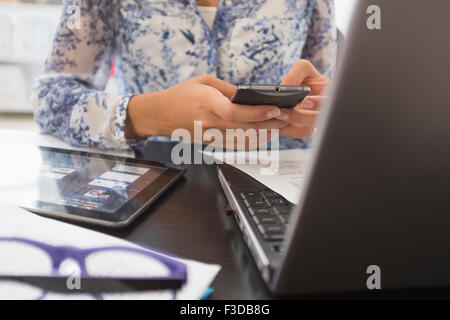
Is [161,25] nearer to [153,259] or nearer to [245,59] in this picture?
[245,59]

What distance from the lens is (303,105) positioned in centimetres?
48

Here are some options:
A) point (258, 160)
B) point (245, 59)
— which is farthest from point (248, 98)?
point (245, 59)

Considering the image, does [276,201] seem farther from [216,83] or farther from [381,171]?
[216,83]

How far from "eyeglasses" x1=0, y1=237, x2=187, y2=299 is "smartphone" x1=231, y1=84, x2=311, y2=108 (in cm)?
20

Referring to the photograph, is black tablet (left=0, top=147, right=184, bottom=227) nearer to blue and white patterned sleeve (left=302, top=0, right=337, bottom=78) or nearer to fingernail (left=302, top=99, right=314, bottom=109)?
fingernail (left=302, top=99, right=314, bottom=109)

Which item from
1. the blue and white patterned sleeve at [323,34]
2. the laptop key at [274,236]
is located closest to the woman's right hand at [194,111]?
the laptop key at [274,236]

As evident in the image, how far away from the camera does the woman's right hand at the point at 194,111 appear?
423mm

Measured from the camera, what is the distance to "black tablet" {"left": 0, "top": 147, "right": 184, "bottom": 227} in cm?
31

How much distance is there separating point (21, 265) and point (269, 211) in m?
0.19

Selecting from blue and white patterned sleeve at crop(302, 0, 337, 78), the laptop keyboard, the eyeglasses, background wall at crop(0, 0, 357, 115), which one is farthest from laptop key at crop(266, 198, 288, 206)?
background wall at crop(0, 0, 357, 115)

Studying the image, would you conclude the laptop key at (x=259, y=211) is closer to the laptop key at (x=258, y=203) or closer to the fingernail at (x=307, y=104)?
the laptop key at (x=258, y=203)

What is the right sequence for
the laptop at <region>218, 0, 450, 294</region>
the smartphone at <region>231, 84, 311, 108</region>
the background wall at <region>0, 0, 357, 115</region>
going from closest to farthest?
the laptop at <region>218, 0, 450, 294</region> < the smartphone at <region>231, 84, 311, 108</region> < the background wall at <region>0, 0, 357, 115</region>

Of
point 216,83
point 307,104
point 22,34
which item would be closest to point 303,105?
point 307,104

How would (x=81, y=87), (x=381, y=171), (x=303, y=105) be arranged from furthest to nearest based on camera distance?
(x=81, y=87)
(x=303, y=105)
(x=381, y=171)
